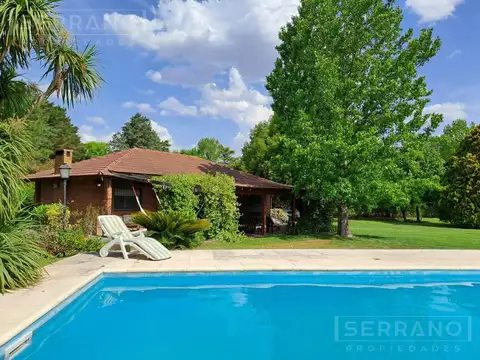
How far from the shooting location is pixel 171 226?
13578 mm

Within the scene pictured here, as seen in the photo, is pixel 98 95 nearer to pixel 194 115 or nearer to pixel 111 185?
pixel 111 185

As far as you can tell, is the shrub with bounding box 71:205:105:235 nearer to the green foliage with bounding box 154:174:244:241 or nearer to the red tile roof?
the red tile roof

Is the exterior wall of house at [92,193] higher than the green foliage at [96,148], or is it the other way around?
the green foliage at [96,148]

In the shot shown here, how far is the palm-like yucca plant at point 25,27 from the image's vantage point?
7750 mm

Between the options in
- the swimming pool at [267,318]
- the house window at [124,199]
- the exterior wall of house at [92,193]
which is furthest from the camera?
the house window at [124,199]

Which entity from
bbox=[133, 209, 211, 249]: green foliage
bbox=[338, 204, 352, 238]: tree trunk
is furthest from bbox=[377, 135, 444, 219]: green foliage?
bbox=[133, 209, 211, 249]: green foliage

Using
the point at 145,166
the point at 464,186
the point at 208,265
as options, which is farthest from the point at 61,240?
the point at 464,186

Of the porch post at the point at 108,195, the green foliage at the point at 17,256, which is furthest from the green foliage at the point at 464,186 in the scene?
the green foliage at the point at 17,256

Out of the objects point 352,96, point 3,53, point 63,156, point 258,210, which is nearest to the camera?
point 3,53

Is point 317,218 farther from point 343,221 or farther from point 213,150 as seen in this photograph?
point 213,150

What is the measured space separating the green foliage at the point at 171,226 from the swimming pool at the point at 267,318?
4.04m

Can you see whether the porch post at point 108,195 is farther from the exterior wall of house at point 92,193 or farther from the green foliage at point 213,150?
the green foliage at point 213,150

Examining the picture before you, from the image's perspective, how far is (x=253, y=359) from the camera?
5184 mm

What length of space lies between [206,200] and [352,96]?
815 centimetres
